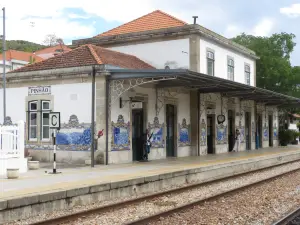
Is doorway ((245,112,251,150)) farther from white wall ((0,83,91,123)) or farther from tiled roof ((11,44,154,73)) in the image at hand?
white wall ((0,83,91,123))

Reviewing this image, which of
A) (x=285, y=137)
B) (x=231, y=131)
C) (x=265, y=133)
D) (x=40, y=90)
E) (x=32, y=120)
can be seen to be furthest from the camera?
(x=285, y=137)

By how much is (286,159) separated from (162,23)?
10117mm

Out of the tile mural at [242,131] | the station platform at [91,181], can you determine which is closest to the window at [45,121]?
the station platform at [91,181]

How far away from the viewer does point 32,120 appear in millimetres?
19125

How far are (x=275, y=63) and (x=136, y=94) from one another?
31.8 metres

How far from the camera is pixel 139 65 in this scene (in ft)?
69.4

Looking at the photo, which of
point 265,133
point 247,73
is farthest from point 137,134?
point 265,133

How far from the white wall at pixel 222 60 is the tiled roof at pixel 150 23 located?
1.85 m

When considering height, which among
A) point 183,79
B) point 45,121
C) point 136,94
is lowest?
point 45,121

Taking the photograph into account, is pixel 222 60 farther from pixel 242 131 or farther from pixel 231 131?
pixel 242 131

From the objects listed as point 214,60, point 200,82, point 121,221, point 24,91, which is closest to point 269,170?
point 200,82

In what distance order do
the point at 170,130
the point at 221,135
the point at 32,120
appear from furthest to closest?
the point at 221,135 → the point at 170,130 → the point at 32,120

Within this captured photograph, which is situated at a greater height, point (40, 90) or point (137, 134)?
point (40, 90)

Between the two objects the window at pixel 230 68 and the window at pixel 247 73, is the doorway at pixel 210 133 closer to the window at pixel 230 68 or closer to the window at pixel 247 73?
the window at pixel 230 68
